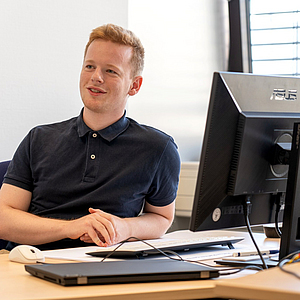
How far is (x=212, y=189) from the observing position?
3.38ft

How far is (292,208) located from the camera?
40.9 inches

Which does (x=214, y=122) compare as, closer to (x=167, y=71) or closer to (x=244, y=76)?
(x=244, y=76)

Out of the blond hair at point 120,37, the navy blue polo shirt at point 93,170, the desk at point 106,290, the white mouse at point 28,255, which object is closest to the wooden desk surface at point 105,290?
the desk at point 106,290

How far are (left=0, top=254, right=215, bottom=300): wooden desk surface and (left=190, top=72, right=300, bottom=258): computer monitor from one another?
0.20 metres

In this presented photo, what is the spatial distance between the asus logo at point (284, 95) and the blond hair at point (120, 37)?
2.47ft

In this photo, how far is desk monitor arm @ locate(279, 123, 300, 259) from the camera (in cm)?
104

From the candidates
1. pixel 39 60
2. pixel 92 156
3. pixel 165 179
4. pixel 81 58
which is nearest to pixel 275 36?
pixel 81 58

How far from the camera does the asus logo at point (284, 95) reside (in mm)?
1104

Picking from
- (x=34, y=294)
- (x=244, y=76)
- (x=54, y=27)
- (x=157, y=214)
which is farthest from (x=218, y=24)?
(x=34, y=294)

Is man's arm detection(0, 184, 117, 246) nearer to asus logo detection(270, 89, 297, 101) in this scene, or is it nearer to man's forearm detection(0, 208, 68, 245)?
man's forearm detection(0, 208, 68, 245)

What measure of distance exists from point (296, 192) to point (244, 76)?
28 cm

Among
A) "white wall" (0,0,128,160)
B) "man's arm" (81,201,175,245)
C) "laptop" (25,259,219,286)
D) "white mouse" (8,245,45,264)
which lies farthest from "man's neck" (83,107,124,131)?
"laptop" (25,259,219,286)

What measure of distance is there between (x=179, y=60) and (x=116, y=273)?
2.51 meters

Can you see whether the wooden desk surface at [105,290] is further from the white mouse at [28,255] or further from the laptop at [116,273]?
the white mouse at [28,255]
